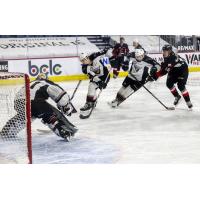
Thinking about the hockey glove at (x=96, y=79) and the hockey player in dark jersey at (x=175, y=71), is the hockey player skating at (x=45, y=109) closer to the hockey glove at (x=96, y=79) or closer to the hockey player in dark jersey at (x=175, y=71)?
the hockey glove at (x=96, y=79)

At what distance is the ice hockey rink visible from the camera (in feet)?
10.3

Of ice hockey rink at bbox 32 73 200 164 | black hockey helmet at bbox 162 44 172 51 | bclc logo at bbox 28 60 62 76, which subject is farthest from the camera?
black hockey helmet at bbox 162 44 172 51

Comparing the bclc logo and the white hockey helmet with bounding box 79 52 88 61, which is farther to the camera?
the white hockey helmet with bounding box 79 52 88 61

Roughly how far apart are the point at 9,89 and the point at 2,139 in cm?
29

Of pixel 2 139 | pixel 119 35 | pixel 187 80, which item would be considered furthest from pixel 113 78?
pixel 2 139

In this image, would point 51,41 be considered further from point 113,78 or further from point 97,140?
point 97,140

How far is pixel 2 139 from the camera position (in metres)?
3.22

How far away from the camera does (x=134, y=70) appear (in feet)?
11.5

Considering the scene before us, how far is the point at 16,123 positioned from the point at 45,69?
40 cm

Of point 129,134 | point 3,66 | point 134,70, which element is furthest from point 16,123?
point 134,70

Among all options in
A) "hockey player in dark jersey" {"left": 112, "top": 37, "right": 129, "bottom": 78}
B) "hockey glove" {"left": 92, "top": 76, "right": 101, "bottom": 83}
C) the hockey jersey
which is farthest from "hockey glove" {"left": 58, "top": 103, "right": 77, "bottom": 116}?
the hockey jersey

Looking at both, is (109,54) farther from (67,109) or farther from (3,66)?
(3,66)

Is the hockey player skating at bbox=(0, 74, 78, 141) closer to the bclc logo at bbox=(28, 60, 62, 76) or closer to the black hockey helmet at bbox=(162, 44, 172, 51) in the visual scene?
the bclc logo at bbox=(28, 60, 62, 76)

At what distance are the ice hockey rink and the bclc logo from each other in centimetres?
10
